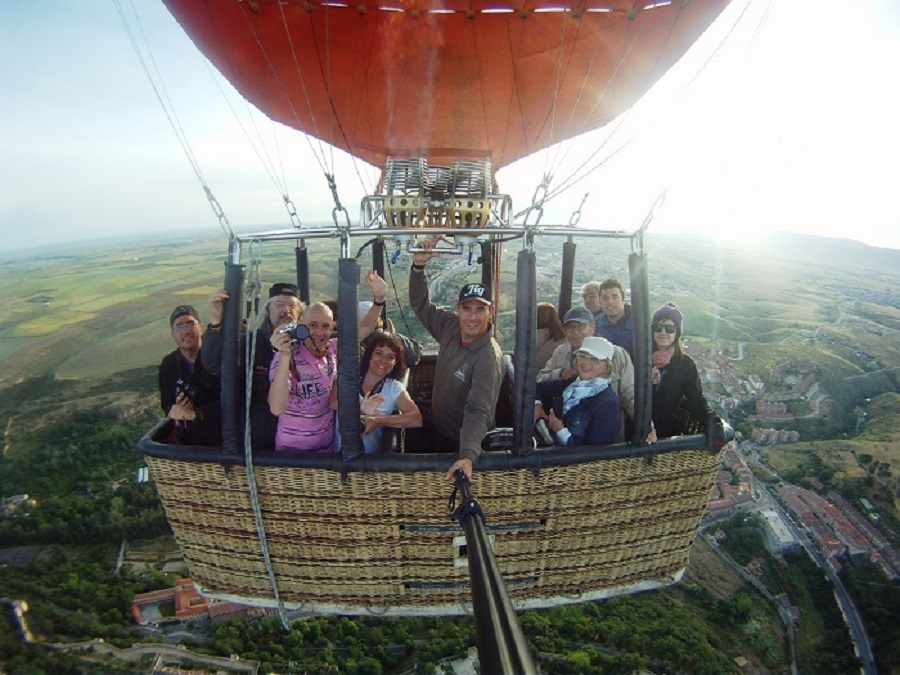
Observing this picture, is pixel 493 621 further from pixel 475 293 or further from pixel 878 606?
pixel 878 606

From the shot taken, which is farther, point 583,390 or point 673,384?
point 673,384

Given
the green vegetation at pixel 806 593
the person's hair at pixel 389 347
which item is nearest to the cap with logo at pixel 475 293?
the person's hair at pixel 389 347

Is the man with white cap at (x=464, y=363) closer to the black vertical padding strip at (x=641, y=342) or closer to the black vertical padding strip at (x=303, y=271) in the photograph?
the black vertical padding strip at (x=641, y=342)

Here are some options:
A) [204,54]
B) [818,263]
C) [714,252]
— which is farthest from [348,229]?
[818,263]

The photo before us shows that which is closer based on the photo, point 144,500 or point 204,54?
point 204,54

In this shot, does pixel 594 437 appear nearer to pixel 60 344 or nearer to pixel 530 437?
pixel 530 437

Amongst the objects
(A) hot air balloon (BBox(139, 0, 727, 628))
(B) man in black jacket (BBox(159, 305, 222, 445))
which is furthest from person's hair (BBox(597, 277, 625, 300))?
Answer: (B) man in black jacket (BBox(159, 305, 222, 445))

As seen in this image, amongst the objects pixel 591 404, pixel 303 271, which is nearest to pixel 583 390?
pixel 591 404
